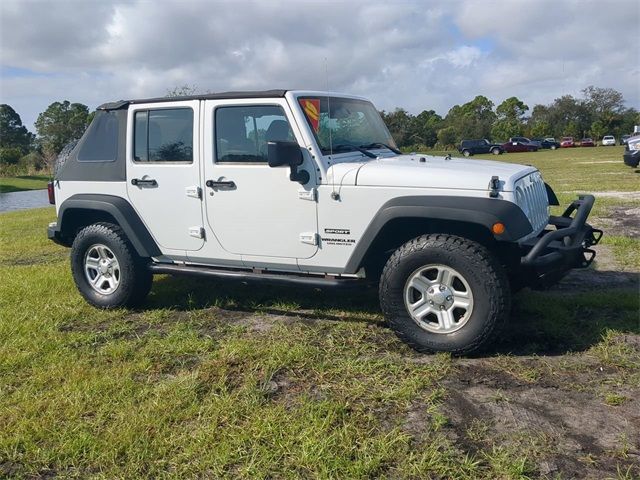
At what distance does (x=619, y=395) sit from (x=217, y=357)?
2.59 m

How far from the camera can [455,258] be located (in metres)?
3.88

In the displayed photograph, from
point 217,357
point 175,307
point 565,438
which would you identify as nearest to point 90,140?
point 175,307

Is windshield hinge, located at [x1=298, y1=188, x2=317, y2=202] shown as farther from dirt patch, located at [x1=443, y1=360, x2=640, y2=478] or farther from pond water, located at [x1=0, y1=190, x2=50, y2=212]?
pond water, located at [x1=0, y1=190, x2=50, y2=212]

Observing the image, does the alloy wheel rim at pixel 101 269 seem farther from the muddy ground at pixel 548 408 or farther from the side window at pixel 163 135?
the muddy ground at pixel 548 408

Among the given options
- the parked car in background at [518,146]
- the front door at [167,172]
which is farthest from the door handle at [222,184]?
the parked car in background at [518,146]

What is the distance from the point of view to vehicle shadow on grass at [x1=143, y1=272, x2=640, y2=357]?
4.25 m

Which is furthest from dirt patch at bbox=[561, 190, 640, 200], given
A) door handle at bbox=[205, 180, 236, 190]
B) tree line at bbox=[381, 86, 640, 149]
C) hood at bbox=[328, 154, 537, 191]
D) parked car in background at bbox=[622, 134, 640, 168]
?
tree line at bbox=[381, 86, 640, 149]

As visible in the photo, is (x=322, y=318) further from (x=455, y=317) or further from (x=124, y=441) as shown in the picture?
(x=124, y=441)

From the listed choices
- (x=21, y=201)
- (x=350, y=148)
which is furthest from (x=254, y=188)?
(x=21, y=201)

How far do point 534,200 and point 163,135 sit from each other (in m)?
3.16

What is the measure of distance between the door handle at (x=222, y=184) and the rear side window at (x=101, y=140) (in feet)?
3.76

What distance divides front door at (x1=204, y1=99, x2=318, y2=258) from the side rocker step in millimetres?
170

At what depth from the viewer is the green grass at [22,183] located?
2886 centimetres

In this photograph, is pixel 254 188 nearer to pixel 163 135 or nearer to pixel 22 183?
pixel 163 135
